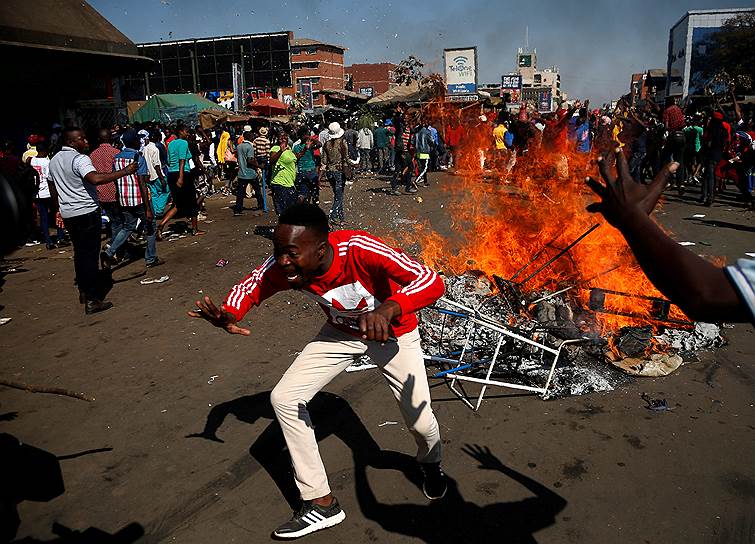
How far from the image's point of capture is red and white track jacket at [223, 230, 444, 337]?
111 inches

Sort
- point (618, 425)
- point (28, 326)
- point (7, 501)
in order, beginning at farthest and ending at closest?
point (28, 326), point (618, 425), point (7, 501)

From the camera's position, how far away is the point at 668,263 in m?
1.29

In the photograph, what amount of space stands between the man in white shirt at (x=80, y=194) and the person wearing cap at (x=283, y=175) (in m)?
3.60

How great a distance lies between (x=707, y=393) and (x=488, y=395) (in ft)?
6.11

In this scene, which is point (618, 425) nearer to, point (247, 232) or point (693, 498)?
point (693, 498)

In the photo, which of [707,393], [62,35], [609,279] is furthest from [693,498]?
[62,35]

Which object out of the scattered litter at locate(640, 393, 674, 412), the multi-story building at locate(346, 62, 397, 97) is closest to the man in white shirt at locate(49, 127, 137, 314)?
the scattered litter at locate(640, 393, 674, 412)

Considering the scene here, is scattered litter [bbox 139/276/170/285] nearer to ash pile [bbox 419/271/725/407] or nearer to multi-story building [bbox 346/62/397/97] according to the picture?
ash pile [bbox 419/271/725/407]

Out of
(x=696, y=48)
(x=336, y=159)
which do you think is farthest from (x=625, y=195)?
(x=696, y=48)

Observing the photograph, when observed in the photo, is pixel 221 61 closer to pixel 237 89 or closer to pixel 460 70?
pixel 237 89

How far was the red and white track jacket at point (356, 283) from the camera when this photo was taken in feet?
9.22

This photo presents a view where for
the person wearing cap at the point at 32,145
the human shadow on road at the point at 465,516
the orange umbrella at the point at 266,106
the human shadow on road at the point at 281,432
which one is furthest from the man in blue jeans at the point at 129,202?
the orange umbrella at the point at 266,106

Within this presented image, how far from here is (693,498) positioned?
326 cm

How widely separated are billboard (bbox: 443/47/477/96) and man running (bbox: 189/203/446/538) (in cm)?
2736
